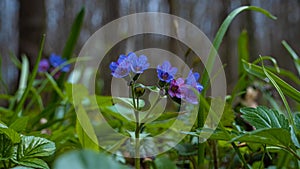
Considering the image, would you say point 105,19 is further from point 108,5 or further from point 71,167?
point 71,167

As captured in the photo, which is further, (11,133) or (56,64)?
(56,64)

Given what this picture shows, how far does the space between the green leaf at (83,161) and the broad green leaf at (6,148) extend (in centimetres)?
24

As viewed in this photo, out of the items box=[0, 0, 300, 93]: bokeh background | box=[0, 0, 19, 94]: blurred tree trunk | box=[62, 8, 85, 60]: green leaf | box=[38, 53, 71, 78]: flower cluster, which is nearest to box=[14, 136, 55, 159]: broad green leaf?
box=[38, 53, 71, 78]: flower cluster

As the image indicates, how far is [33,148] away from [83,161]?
23 cm

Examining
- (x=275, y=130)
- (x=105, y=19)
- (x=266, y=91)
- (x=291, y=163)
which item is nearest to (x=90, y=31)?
(x=105, y=19)

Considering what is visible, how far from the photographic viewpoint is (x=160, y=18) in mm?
2684

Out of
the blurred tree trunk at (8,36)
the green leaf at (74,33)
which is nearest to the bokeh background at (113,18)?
the blurred tree trunk at (8,36)

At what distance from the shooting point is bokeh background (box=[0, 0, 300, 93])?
103 inches

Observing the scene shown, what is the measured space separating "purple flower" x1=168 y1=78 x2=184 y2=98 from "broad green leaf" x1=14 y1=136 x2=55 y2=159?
0.49 feet

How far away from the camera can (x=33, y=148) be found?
1.34 ft

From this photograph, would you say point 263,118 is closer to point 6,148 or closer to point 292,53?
point 6,148

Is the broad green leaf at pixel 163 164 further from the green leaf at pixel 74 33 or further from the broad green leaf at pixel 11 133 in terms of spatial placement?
the green leaf at pixel 74 33

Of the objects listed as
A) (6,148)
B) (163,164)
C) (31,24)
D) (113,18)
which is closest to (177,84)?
(163,164)

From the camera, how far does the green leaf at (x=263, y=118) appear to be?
0.39 metres
